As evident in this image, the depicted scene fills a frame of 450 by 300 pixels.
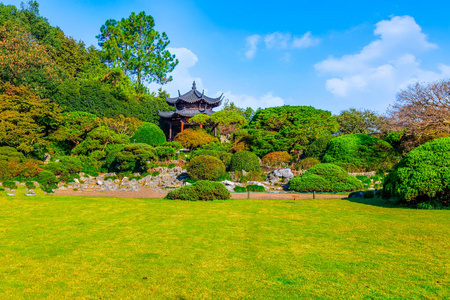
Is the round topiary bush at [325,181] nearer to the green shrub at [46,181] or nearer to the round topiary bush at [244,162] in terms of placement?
the round topiary bush at [244,162]

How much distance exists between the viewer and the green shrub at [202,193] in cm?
1001

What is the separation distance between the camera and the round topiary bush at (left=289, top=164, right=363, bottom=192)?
13.0 meters

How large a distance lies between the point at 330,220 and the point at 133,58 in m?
38.3

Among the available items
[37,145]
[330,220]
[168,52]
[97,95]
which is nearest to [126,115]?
[97,95]

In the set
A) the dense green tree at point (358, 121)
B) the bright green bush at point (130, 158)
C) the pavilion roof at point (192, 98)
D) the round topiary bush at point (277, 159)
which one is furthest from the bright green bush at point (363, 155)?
the pavilion roof at point (192, 98)

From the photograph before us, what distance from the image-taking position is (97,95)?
2733 centimetres

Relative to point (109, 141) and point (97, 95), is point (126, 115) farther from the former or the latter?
point (109, 141)

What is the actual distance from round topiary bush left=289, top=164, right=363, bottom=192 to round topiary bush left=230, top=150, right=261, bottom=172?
12.0 feet

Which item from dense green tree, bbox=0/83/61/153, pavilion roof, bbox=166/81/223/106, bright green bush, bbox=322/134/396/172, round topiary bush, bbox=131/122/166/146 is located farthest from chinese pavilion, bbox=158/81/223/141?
bright green bush, bbox=322/134/396/172

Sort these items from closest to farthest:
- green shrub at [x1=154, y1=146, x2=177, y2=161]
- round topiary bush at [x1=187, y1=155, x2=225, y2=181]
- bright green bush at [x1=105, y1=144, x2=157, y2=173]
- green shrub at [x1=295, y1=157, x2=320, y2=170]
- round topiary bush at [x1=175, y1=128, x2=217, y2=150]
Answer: round topiary bush at [x1=187, y1=155, x2=225, y2=181], bright green bush at [x1=105, y1=144, x2=157, y2=173], green shrub at [x1=295, y1=157, x2=320, y2=170], green shrub at [x1=154, y1=146, x2=177, y2=161], round topiary bush at [x1=175, y1=128, x2=217, y2=150]

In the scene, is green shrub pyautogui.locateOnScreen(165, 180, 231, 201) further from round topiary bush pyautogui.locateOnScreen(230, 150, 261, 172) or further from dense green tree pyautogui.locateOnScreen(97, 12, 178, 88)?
dense green tree pyautogui.locateOnScreen(97, 12, 178, 88)

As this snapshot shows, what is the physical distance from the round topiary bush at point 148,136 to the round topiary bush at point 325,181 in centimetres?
1636

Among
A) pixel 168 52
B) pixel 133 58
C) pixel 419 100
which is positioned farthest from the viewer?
pixel 168 52

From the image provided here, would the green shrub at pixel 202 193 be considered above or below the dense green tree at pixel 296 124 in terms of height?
below
